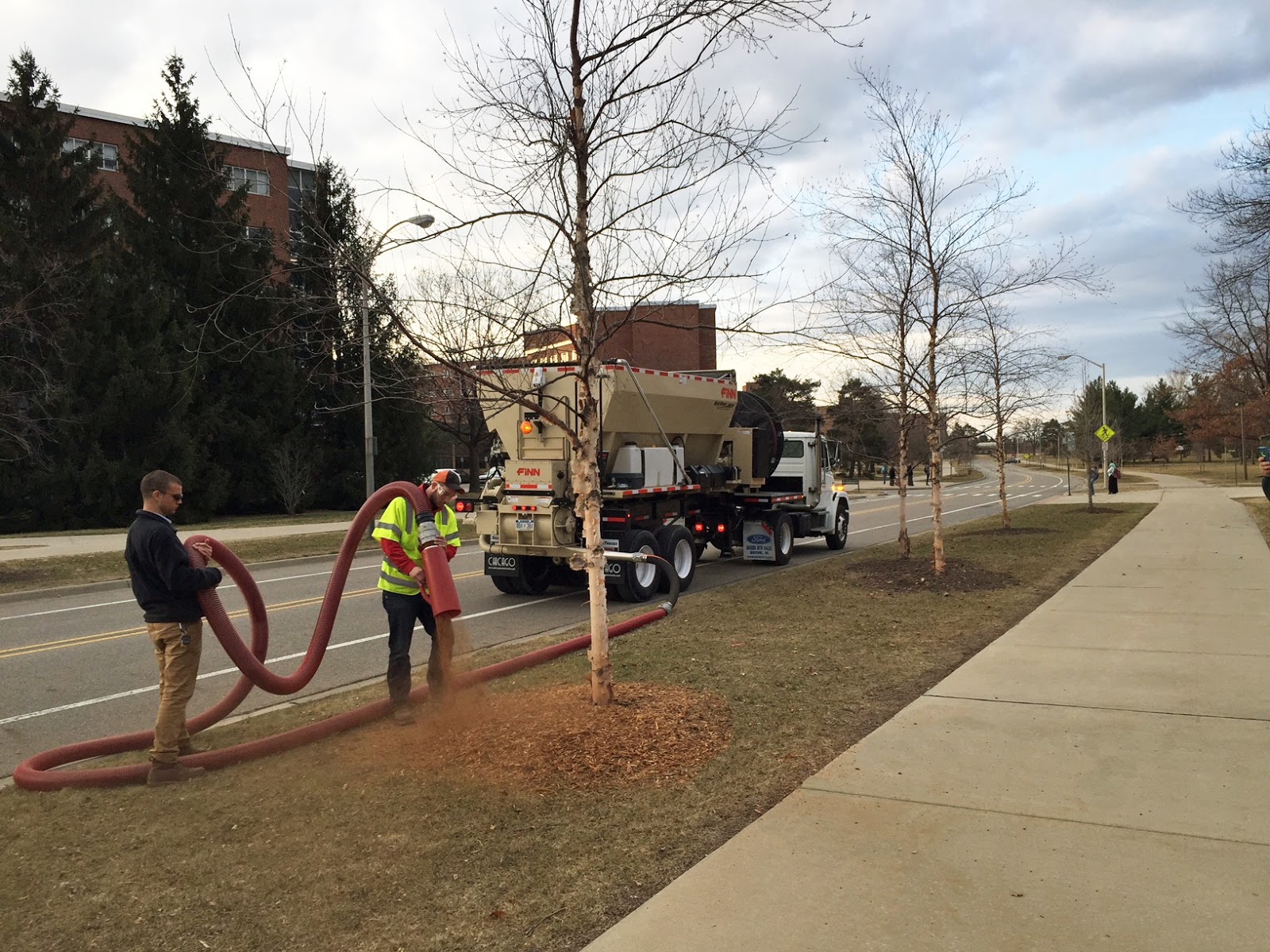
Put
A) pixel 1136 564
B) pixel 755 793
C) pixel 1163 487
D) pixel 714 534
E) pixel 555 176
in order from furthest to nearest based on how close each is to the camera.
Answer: pixel 1163 487, pixel 714 534, pixel 1136 564, pixel 555 176, pixel 755 793

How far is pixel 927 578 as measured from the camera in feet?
40.2

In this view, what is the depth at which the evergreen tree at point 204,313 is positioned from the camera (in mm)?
29547

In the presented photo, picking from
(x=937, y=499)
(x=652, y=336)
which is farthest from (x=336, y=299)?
(x=937, y=499)

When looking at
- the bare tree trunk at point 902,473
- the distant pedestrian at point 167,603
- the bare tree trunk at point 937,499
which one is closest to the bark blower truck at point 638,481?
the bare tree trunk at point 902,473

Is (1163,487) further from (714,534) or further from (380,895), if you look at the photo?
(380,895)

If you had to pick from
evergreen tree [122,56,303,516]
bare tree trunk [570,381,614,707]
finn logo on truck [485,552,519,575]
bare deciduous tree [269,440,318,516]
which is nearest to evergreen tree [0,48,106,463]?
evergreen tree [122,56,303,516]

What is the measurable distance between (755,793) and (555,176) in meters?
3.84

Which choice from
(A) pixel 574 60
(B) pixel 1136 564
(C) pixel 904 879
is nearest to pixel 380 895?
(C) pixel 904 879

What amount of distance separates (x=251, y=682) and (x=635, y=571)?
687cm

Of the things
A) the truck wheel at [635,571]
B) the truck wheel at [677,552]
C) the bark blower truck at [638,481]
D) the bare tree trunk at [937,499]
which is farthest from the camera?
the truck wheel at [677,552]

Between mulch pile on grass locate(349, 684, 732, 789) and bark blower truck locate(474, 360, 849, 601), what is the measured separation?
14.9 feet

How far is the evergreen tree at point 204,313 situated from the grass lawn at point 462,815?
2501cm

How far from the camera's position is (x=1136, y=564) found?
45.5 feet

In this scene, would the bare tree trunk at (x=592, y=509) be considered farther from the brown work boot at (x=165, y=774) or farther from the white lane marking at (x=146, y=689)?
the brown work boot at (x=165, y=774)
